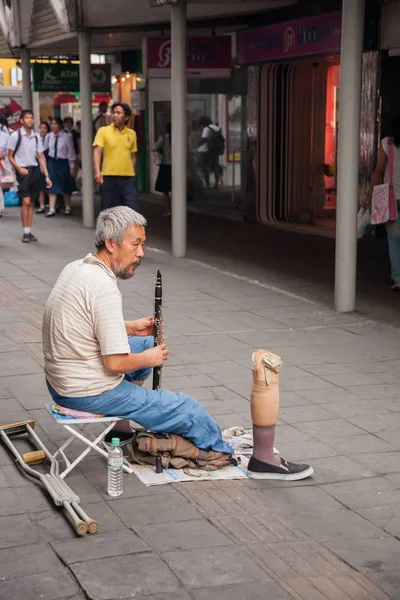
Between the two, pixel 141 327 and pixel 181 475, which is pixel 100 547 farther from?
pixel 141 327

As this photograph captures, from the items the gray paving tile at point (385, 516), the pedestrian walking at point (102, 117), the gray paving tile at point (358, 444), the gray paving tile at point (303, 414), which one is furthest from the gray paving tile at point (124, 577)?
the pedestrian walking at point (102, 117)

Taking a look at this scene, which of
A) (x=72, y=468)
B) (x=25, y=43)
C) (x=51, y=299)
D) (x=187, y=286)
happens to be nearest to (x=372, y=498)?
(x=72, y=468)

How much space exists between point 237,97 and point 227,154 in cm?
146

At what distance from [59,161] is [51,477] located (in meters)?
13.6

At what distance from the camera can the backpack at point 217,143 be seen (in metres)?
18.8

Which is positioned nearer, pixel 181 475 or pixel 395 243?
pixel 181 475

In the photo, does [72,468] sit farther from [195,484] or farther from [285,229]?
[285,229]

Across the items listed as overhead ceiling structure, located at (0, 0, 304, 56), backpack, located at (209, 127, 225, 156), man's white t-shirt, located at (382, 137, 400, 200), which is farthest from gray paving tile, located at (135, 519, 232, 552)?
backpack, located at (209, 127, 225, 156)

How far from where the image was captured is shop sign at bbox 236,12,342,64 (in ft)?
44.3

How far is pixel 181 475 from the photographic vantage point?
520 centimetres

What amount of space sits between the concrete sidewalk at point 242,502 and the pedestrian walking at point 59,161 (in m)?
9.49

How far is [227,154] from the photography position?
61.2ft

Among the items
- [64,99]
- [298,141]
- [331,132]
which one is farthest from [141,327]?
[64,99]

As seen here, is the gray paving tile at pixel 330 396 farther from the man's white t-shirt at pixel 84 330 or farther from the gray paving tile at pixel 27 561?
the gray paving tile at pixel 27 561
